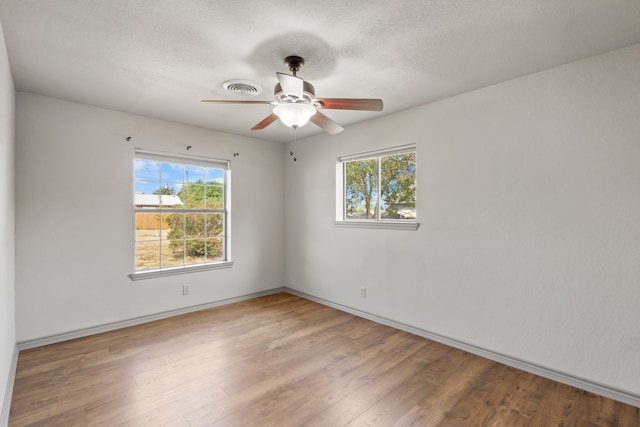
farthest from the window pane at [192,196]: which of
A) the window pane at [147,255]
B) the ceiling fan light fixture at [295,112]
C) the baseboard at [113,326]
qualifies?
the ceiling fan light fixture at [295,112]

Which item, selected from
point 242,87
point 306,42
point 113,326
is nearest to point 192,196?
point 113,326

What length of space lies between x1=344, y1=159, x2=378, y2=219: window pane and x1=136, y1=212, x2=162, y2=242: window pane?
7.95 feet

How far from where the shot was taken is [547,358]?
95.4 inches

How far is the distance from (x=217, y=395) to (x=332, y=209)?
8.58 ft

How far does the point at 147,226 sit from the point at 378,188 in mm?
2844

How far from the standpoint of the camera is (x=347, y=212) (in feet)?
13.9

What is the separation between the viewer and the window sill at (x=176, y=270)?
140 inches

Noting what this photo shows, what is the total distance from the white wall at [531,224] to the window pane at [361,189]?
32 cm

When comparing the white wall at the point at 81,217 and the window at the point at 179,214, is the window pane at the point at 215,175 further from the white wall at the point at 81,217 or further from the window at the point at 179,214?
the white wall at the point at 81,217

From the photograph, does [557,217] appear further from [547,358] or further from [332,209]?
[332,209]

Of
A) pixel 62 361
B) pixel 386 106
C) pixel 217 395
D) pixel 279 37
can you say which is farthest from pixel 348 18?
pixel 62 361

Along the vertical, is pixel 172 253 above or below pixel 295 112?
below

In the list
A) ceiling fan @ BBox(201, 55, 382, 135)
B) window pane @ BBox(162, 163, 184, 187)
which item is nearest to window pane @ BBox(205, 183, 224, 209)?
window pane @ BBox(162, 163, 184, 187)

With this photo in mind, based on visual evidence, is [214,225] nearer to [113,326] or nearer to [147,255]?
[147,255]
